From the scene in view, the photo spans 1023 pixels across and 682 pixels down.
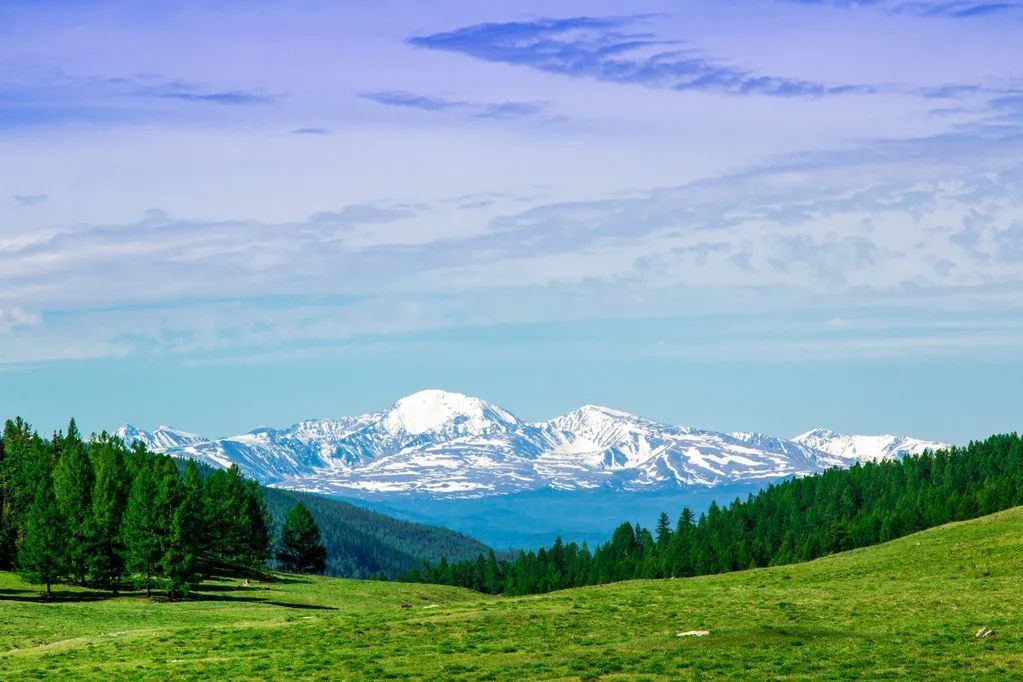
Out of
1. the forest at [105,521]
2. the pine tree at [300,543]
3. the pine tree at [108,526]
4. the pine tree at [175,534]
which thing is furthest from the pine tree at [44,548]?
the pine tree at [300,543]

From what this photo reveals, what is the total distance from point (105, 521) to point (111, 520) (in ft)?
7.65

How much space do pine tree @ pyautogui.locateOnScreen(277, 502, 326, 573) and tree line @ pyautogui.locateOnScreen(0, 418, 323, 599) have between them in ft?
83.9

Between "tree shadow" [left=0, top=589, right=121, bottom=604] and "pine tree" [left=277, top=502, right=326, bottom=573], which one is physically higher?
"pine tree" [left=277, top=502, right=326, bottom=573]

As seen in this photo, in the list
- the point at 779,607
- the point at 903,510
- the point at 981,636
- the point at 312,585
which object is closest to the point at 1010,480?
the point at 903,510

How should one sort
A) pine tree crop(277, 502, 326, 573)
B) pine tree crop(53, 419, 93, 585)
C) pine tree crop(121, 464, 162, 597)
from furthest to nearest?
pine tree crop(277, 502, 326, 573)
pine tree crop(53, 419, 93, 585)
pine tree crop(121, 464, 162, 597)

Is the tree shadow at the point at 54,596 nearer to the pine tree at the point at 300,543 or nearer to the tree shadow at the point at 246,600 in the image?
the tree shadow at the point at 246,600

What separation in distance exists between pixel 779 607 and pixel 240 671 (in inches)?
1276

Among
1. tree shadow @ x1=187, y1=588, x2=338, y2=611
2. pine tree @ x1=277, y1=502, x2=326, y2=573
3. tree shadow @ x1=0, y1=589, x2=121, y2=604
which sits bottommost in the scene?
tree shadow @ x1=187, y1=588, x2=338, y2=611

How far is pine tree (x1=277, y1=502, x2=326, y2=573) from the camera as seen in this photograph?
183500 millimetres

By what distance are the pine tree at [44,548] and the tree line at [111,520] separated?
11cm

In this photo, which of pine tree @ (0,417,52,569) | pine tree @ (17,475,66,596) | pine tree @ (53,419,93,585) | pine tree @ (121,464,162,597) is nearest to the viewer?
pine tree @ (17,475,66,596)

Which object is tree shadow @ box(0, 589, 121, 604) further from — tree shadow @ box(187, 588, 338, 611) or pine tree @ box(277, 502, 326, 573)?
pine tree @ box(277, 502, 326, 573)

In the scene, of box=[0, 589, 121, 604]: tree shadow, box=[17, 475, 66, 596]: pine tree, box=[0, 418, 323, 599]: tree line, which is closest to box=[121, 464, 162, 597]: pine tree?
box=[0, 418, 323, 599]: tree line

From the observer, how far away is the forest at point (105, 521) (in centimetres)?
11206
